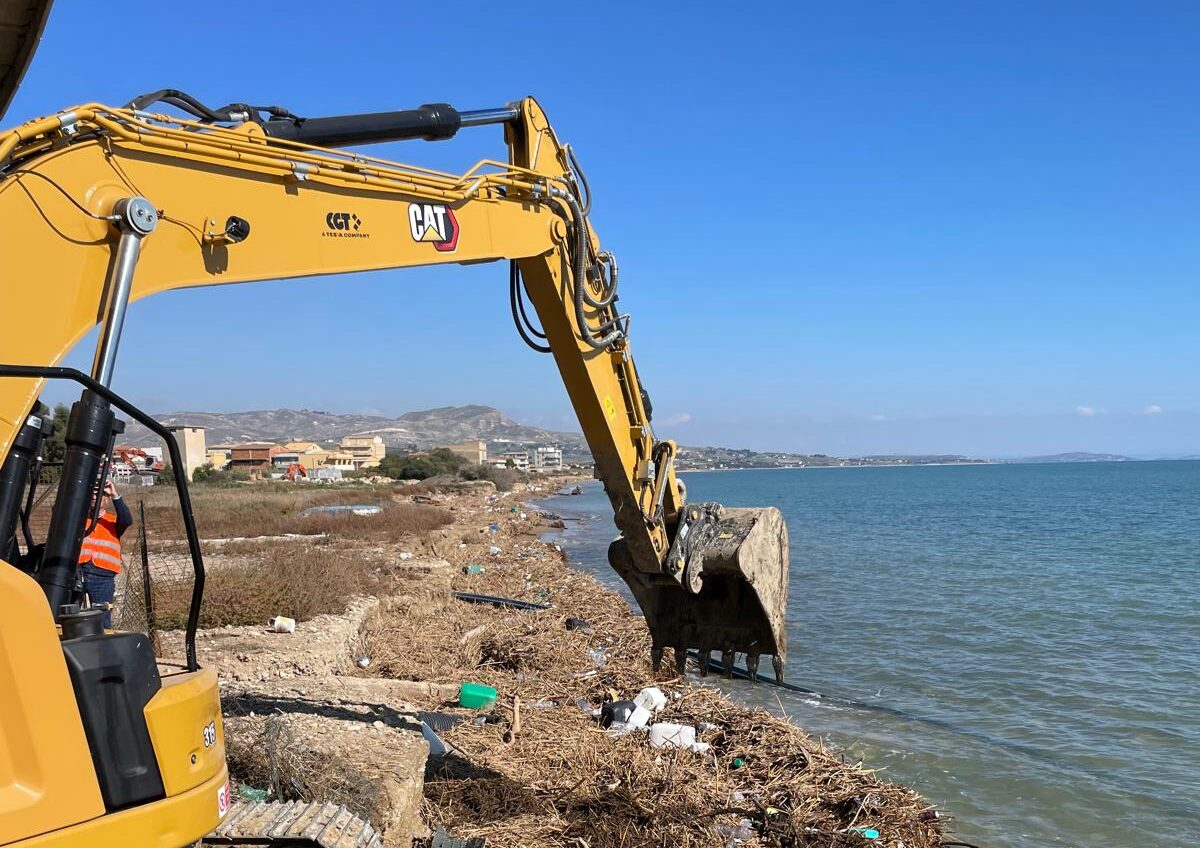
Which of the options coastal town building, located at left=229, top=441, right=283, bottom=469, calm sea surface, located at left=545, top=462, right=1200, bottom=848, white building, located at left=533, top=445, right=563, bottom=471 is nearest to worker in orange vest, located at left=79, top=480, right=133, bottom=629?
calm sea surface, located at left=545, top=462, right=1200, bottom=848

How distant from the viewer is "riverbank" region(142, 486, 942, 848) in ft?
19.7

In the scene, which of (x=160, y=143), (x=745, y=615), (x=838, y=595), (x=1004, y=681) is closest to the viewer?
(x=160, y=143)

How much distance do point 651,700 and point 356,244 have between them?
5578 millimetres

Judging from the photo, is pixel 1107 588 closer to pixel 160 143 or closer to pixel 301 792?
pixel 301 792

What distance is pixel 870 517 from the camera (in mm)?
49938

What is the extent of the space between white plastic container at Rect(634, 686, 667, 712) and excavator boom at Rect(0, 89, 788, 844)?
1619 millimetres

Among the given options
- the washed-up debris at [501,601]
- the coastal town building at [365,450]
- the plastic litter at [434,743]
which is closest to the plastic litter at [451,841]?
the plastic litter at [434,743]

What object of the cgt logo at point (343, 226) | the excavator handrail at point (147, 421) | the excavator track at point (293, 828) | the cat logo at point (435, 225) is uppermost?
the cat logo at point (435, 225)

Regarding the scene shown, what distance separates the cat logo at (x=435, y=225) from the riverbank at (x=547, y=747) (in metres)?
2.98

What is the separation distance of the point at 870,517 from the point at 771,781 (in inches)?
1759

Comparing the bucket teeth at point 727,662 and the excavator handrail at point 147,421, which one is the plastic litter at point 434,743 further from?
the excavator handrail at point 147,421

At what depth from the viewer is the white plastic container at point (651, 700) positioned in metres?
8.65

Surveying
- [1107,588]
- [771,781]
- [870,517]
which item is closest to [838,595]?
[1107,588]

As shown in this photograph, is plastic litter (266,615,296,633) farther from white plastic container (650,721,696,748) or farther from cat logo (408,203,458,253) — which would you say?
cat logo (408,203,458,253)
